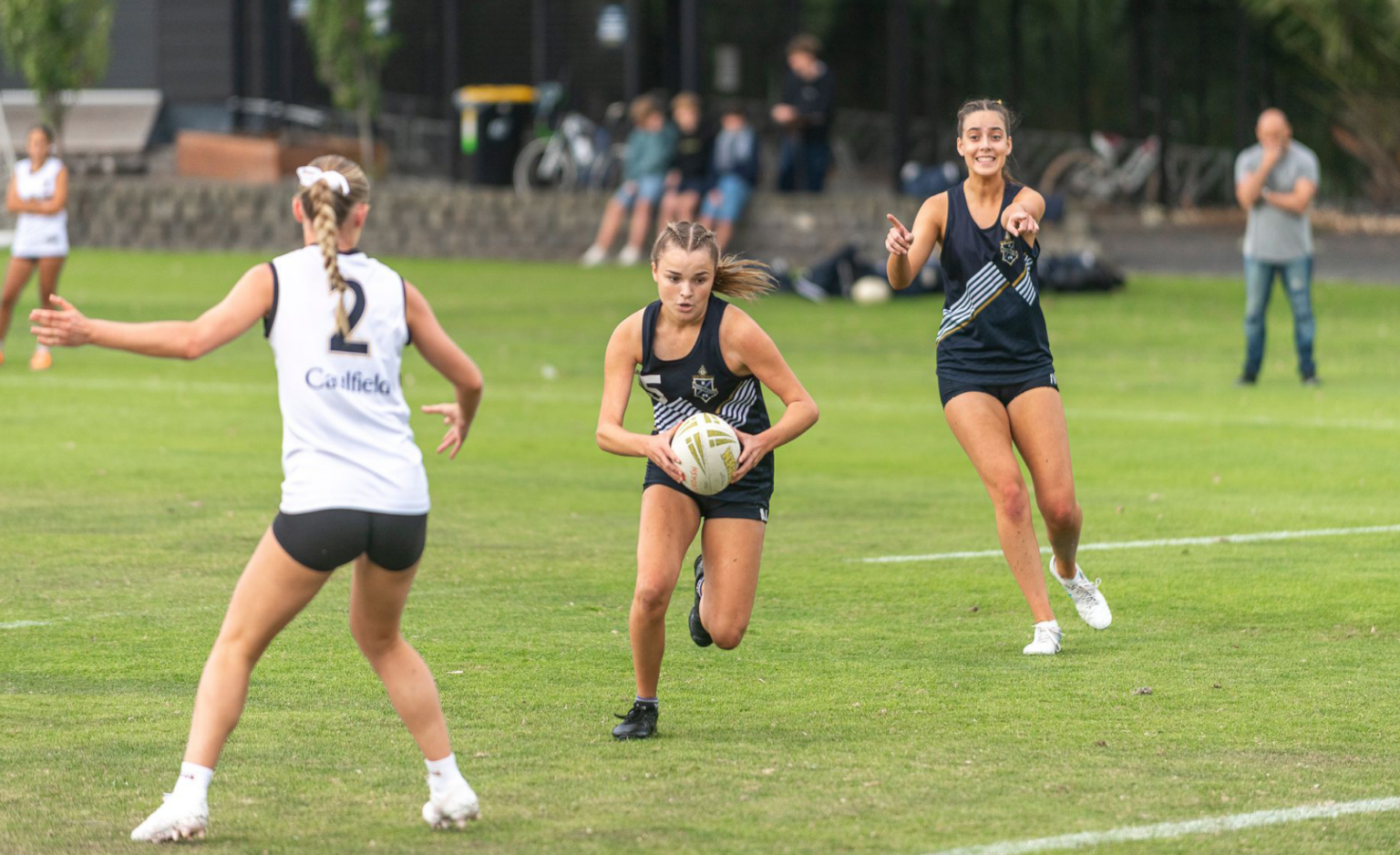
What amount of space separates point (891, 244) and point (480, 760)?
2.68 m

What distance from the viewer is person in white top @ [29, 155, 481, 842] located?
512cm

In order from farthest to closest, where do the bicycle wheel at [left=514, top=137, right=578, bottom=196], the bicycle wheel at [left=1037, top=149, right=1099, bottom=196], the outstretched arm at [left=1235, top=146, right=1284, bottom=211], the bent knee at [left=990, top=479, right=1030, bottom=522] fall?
1. the bicycle wheel at [left=1037, top=149, right=1099, bottom=196]
2. the bicycle wheel at [left=514, top=137, right=578, bottom=196]
3. the outstretched arm at [left=1235, top=146, right=1284, bottom=211]
4. the bent knee at [left=990, top=479, right=1030, bottom=522]

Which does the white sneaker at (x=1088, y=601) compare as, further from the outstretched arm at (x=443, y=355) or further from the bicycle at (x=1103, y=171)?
the bicycle at (x=1103, y=171)

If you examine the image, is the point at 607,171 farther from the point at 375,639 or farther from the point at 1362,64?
the point at 375,639

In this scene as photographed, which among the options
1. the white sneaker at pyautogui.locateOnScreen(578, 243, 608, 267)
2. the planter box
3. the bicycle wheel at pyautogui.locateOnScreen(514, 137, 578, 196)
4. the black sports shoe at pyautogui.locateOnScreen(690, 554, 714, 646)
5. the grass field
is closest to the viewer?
the grass field

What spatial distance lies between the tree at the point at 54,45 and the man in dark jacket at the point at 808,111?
1259 cm

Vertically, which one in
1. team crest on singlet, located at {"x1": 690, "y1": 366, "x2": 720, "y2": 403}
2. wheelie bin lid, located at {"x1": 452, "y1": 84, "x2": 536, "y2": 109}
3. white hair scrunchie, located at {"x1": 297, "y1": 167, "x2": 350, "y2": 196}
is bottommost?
team crest on singlet, located at {"x1": 690, "y1": 366, "x2": 720, "y2": 403}

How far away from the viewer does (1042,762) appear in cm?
611

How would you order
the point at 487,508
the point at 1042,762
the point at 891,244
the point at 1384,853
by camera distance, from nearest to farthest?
the point at 1384,853 → the point at 1042,762 → the point at 891,244 → the point at 487,508

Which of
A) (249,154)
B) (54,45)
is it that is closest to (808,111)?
(249,154)

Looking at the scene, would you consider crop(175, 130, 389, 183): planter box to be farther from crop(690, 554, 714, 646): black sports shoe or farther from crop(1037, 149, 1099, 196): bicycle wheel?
crop(690, 554, 714, 646): black sports shoe

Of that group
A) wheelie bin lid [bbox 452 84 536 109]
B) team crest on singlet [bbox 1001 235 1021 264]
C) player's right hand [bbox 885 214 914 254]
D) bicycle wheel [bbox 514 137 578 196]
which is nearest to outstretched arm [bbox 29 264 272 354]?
player's right hand [bbox 885 214 914 254]

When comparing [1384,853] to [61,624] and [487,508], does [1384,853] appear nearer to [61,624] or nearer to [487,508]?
[61,624]

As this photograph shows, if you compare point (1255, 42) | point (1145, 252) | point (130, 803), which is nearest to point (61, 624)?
point (130, 803)
